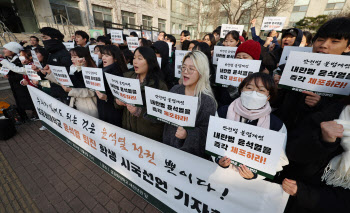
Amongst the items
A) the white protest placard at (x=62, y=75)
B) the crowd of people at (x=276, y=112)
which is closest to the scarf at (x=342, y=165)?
the crowd of people at (x=276, y=112)

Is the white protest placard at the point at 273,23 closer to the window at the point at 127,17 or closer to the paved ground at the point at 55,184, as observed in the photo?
the paved ground at the point at 55,184

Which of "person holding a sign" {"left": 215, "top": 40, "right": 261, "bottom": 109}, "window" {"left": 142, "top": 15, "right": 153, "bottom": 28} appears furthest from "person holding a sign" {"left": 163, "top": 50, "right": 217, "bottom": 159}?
"window" {"left": 142, "top": 15, "right": 153, "bottom": 28}

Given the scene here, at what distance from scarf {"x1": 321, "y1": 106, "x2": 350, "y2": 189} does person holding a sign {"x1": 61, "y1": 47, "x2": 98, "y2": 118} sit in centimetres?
339

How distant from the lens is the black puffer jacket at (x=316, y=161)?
121 cm

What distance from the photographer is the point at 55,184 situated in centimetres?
286

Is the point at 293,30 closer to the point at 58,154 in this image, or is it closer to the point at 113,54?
the point at 113,54

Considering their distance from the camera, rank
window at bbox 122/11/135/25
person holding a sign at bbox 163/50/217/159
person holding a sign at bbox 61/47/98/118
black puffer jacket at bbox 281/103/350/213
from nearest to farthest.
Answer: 1. black puffer jacket at bbox 281/103/350/213
2. person holding a sign at bbox 163/50/217/159
3. person holding a sign at bbox 61/47/98/118
4. window at bbox 122/11/135/25

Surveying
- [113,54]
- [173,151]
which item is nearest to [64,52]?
[113,54]

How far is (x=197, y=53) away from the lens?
6.19 ft

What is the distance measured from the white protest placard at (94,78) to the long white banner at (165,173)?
0.54 meters

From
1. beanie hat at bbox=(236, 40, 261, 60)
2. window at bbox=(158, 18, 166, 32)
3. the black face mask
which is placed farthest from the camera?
window at bbox=(158, 18, 166, 32)

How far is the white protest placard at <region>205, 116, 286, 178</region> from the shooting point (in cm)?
111

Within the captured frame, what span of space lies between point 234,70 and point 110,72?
6.75ft

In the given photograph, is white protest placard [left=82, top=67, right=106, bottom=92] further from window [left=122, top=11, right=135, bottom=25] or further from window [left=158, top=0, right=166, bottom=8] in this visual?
window [left=158, top=0, right=166, bottom=8]
